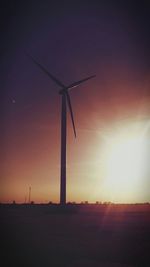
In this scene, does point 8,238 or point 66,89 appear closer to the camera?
point 8,238

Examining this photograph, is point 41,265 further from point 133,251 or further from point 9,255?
point 133,251

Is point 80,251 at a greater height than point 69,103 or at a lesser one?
lesser

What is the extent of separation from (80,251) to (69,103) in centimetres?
5138

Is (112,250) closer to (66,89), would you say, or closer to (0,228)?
(0,228)

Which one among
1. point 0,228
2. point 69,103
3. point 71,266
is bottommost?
point 71,266

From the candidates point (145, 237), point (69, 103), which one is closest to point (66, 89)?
point (69, 103)

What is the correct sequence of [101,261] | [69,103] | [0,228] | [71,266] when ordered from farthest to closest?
1. [69,103]
2. [0,228]
3. [101,261]
4. [71,266]

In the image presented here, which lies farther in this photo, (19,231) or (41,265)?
(19,231)

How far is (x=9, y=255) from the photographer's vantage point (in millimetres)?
28641

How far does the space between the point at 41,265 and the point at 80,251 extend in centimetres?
696

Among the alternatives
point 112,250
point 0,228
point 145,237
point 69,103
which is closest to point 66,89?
point 69,103

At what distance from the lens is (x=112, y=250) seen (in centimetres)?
3250

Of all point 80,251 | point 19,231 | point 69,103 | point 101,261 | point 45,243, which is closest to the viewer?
point 101,261

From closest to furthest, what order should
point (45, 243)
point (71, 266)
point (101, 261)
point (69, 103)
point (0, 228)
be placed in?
point (71, 266) → point (101, 261) → point (45, 243) → point (0, 228) → point (69, 103)
